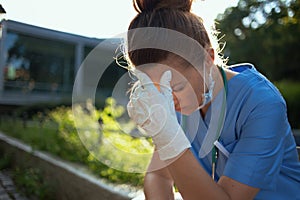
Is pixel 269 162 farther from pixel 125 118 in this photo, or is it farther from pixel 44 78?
pixel 44 78

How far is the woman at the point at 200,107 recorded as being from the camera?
100cm

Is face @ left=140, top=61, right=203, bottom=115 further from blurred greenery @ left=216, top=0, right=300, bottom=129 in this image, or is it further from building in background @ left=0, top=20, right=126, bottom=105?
building in background @ left=0, top=20, right=126, bottom=105

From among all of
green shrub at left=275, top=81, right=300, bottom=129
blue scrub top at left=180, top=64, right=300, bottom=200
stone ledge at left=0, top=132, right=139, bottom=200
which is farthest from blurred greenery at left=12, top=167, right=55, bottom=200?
green shrub at left=275, top=81, right=300, bottom=129

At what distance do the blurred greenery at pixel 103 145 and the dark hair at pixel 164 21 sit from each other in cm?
153

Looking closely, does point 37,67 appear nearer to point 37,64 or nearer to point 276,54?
point 37,64

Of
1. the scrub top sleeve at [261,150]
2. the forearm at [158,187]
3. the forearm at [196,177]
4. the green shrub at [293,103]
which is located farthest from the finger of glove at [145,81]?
the green shrub at [293,103]

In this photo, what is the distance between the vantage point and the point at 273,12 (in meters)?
2.33

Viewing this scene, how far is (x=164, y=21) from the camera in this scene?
105 centimetres

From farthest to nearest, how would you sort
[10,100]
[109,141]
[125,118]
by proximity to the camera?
1. [10,100]
2. [125,118]
3. [109,141]

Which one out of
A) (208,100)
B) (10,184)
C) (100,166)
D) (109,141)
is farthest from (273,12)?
(10,184)

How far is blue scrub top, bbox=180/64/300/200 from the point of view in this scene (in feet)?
3.35

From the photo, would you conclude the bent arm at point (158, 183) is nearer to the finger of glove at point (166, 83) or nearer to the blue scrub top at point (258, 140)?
the blue scrub top at point (258, 140)

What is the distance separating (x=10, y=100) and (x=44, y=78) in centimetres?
151

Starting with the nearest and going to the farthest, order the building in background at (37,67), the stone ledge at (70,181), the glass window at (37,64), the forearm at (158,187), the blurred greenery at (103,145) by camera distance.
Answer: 1. the forearm at (158,187)
2. the stone ledge at (70,181)
3. the blurred greenery at (103,145)
4. the building in background at (37,67)
5. the glass window at (37,64)
